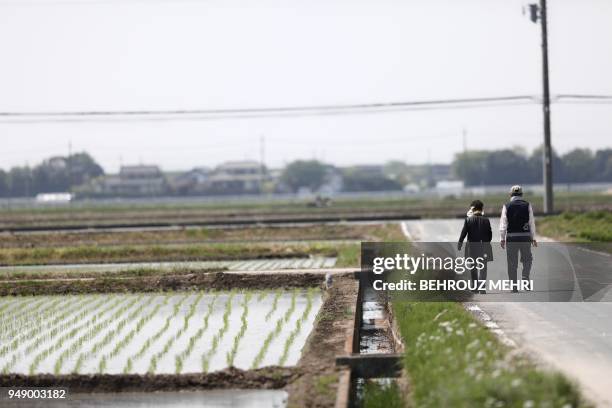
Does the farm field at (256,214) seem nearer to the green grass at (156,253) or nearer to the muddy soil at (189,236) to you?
the muddy soil at (189,236)

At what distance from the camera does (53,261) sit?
3506 cm

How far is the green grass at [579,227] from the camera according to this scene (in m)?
33.4

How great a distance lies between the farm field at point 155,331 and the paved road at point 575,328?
312cm

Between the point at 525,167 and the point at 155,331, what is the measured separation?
172m

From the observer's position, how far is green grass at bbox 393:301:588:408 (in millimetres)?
8656

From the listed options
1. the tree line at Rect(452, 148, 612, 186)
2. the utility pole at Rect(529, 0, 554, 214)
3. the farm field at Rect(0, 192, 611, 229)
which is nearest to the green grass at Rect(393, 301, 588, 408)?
the utility pole at Rect(529, 0, 554, 214)

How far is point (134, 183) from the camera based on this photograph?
192m

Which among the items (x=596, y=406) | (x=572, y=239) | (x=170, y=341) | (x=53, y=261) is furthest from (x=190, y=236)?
(x=596, y=406)

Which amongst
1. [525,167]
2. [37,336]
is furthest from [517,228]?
[525,167]

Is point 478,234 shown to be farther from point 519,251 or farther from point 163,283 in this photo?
point 163,283

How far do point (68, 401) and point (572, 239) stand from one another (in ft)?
86.0

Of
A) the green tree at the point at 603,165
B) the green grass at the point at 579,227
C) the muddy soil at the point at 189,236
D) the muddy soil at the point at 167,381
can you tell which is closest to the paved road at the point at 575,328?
the muddy soil at the point at 167,381

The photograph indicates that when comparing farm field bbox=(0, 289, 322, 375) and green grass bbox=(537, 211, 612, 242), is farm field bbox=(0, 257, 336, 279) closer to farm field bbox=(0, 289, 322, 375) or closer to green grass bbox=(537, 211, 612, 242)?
farm field bbox=(0, 289, 322, 375)

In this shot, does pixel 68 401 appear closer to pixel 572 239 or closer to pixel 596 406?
pixel 596 406
